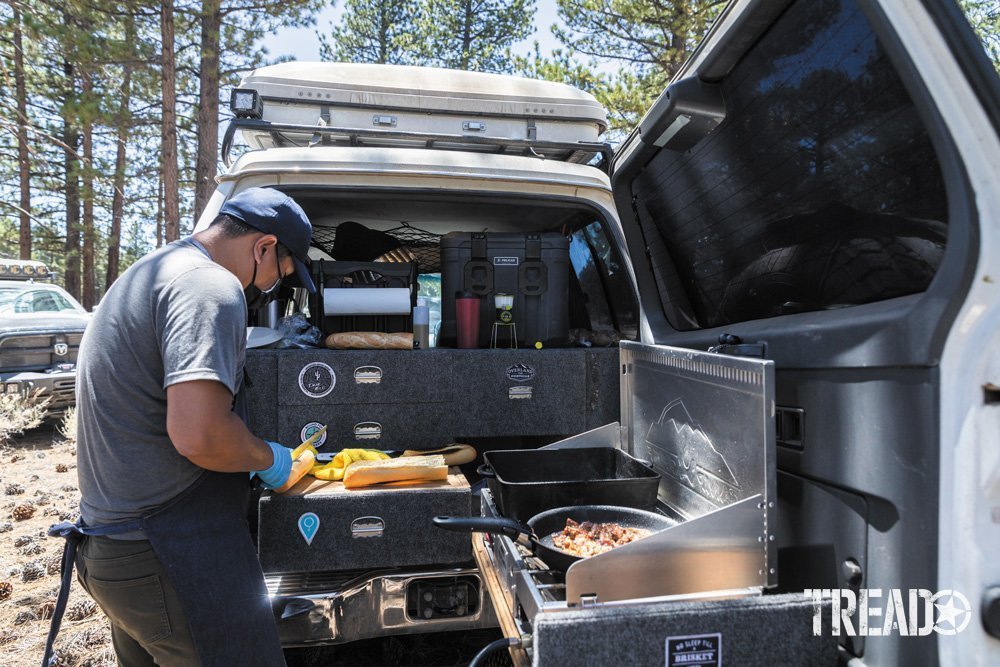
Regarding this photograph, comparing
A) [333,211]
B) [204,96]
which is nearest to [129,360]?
[333,211]

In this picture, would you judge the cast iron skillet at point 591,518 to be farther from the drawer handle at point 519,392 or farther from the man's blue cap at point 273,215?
the man's blue cap at point 273,215

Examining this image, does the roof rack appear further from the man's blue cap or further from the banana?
the banana

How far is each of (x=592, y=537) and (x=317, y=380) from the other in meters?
1.28

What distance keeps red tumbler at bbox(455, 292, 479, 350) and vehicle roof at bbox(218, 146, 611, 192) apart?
60 cm

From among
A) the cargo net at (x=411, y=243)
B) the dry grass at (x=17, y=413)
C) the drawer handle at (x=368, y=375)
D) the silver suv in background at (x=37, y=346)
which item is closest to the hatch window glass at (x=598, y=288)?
the cargo net at (x=411, y=243)

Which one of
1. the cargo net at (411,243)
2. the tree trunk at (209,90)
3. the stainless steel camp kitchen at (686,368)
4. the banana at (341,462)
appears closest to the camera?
the stainless steel camp kitchen at (686,368)

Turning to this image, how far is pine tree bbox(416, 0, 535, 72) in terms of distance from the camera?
56.2ft

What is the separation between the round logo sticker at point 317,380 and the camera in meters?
2.39

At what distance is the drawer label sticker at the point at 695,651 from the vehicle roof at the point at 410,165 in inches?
70.8

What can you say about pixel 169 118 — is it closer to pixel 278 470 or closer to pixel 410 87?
pixel 410 87

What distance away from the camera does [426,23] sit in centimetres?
1720

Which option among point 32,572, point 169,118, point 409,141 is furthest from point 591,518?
point 169,118

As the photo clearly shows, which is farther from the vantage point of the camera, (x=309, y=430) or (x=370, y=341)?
(x=370, y=341)

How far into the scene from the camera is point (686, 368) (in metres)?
1.73
